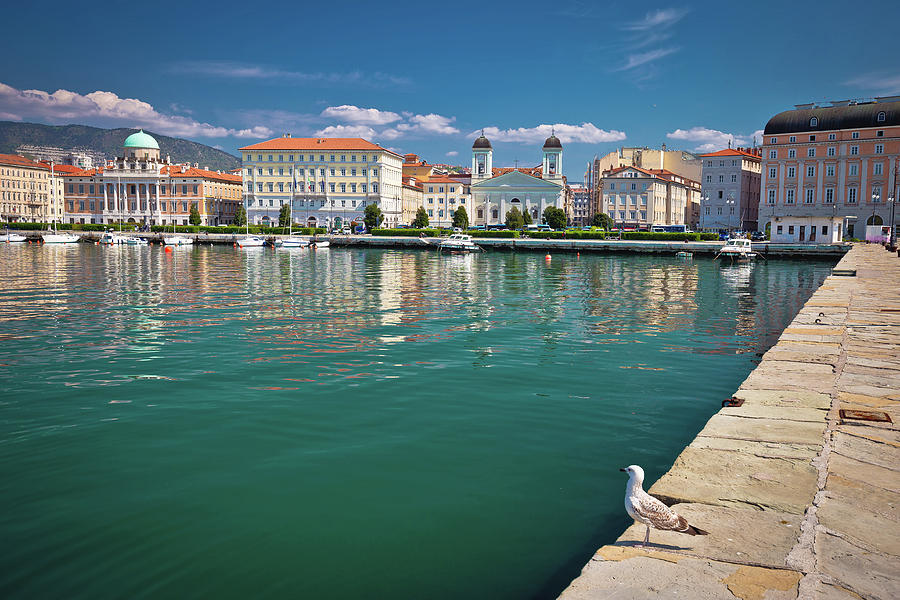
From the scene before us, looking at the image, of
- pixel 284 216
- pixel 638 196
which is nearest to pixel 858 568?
pixel 284 216

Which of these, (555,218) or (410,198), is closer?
(555,218)

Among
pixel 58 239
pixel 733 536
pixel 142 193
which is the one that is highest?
pixel 142 193

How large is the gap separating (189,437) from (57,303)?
56.4 feet

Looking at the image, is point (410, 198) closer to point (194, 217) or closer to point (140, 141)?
point (194, 217)

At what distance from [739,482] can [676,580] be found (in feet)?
6.00

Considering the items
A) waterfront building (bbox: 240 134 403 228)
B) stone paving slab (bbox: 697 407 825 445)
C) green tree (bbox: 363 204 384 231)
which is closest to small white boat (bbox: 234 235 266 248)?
green tree (bbox: 363 204 384 231)

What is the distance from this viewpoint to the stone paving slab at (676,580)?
3771 millimetres

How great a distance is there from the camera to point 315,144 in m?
107

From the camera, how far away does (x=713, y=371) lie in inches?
511

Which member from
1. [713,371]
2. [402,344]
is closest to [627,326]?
[713,371]

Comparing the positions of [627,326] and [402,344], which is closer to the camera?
[402,344]

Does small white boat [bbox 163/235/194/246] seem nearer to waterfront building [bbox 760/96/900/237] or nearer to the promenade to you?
waterfront building [bbox 760/96/900/237]

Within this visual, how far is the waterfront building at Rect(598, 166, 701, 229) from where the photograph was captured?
101 meters

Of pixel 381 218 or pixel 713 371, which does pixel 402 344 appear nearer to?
pixel 713 371
